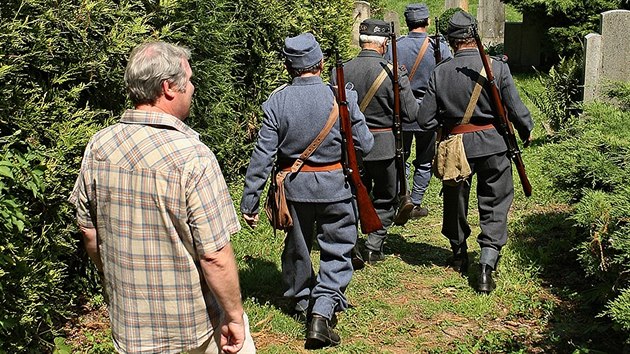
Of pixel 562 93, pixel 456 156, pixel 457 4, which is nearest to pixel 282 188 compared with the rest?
pixel 456 156

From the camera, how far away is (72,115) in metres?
5.25

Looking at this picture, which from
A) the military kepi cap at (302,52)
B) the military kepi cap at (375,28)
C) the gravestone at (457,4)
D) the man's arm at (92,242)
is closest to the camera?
the man's arm at (92,242)

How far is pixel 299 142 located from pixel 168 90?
2.09 meters

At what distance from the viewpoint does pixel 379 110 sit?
278 inches

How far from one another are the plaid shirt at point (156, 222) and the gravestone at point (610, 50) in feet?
22.2

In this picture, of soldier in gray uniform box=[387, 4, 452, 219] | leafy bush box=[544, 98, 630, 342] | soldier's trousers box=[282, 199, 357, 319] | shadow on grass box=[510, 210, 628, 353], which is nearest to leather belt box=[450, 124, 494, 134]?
leafy bush box=[544, 98, 630, 342]

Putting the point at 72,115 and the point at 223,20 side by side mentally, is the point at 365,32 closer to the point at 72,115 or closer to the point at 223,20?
the point at 223,20

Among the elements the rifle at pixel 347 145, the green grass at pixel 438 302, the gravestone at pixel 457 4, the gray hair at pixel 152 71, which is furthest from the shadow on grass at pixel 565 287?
the gravestone at pixel 457 4

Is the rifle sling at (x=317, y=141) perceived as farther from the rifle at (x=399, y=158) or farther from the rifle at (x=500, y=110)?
the rifle at (x=399, y=158)

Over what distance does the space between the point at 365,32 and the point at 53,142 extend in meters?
3.05

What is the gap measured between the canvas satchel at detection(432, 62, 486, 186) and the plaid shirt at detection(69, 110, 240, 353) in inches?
124

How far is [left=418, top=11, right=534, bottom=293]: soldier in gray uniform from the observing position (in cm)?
606

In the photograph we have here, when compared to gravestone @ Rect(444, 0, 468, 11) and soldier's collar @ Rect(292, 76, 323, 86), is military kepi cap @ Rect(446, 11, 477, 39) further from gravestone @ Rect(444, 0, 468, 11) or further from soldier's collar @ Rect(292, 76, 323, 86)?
→ gravestone @ Rect(444, 0, 468, 11)

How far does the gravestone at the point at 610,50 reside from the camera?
894 centimetres
